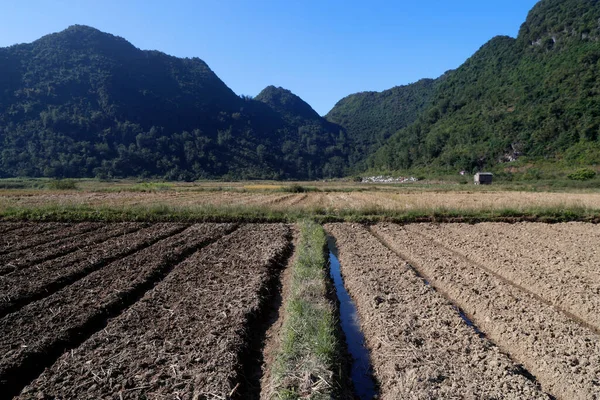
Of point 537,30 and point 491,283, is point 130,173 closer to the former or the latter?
point 491,283

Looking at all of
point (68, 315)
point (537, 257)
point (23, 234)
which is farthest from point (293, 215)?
point (68, 315)

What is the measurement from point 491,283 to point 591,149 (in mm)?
66409

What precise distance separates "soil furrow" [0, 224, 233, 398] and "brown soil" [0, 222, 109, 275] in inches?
106

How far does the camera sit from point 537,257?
36.8 feet

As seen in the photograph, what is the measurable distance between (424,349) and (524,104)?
9637 cm

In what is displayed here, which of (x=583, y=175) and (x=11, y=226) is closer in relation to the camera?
(x=11, y=226)

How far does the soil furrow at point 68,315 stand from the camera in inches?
200

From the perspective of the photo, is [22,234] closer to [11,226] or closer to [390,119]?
[11,226]

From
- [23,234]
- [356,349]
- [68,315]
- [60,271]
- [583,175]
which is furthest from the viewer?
[583,175]

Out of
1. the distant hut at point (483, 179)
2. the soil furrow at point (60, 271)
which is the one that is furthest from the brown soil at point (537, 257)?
the distant hut at point (483, 179)

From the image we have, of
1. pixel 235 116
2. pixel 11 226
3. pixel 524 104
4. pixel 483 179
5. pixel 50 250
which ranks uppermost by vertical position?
pixel 235 116

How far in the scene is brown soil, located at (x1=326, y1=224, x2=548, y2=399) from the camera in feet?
14.8

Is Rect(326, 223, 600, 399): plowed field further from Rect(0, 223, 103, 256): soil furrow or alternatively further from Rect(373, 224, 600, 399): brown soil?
Rect(0, 223, 103, 256): soil furrow

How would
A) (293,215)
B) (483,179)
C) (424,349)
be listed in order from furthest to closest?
(483,179) < (293,215) < (424,349)
